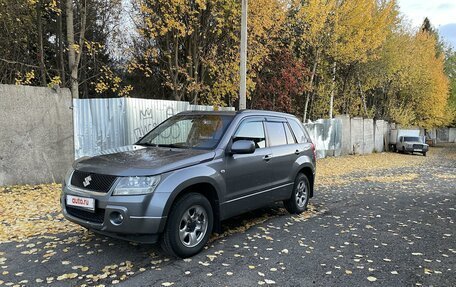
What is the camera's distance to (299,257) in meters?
4.57

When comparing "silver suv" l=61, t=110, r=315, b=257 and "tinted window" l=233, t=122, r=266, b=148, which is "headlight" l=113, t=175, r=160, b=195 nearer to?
"silver suv" l=61, t=110, r=315, b=257

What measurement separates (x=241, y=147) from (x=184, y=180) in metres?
1.00

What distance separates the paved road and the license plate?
0.67 meters

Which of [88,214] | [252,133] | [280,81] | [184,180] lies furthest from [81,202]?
[280,81]

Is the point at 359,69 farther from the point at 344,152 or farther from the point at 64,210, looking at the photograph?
the point at 64,210

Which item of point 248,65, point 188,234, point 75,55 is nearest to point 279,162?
point 188,234

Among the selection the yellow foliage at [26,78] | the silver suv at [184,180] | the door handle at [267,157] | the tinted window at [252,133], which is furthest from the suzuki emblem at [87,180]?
the yellow foliage at [26,78]

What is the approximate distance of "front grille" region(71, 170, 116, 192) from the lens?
410 centimetres

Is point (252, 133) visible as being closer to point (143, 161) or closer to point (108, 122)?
point (143, 161)

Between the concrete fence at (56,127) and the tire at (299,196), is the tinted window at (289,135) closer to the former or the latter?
the tire at (299,196)

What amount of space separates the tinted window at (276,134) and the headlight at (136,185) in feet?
8.27

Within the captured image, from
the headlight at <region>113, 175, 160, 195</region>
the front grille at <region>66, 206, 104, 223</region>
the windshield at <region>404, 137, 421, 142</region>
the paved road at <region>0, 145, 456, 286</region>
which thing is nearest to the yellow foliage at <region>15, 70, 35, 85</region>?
the paved road at <region>0, 145, 456, 286</region>

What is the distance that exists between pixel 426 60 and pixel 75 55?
96.8 ft

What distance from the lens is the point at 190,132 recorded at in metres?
5.43
